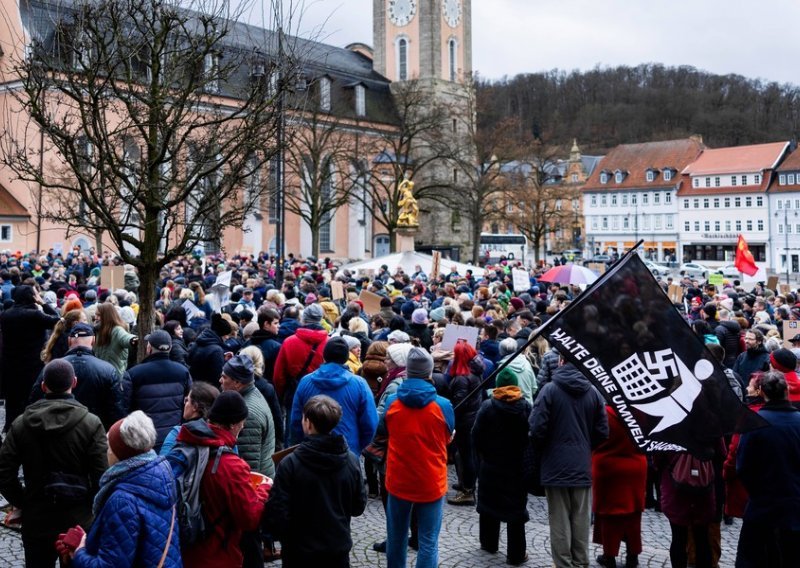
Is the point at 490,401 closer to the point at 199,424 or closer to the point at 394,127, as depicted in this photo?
the point at 199,424

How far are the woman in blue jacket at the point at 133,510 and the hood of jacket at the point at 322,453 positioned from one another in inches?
31.4

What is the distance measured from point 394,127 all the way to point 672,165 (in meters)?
33.9

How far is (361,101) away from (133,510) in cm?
5916

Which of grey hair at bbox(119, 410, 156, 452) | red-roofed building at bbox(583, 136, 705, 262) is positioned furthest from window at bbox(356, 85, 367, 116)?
grey hair at bbox(119, 410, 156, 452)

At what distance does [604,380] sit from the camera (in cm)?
525

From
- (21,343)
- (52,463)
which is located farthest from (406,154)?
(52,463)

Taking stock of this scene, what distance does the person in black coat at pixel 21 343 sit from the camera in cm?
904

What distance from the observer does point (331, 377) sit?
21.7 feet

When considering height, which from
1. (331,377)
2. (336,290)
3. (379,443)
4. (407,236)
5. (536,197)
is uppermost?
(536,197)

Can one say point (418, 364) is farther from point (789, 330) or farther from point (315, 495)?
point (789, 330)

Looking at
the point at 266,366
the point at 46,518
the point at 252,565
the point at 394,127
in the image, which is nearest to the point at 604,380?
the point at 252,565

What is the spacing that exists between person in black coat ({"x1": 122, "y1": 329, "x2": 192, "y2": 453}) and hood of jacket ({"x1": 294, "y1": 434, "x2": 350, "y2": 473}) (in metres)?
2.50

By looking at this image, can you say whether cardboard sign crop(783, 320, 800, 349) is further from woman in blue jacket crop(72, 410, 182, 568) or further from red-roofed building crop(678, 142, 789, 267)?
red-roofed building crop(678, 142, 789, 267)

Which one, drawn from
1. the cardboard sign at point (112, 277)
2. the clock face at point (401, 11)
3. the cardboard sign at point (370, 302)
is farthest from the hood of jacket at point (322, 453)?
the clock face at point (401, 11)
